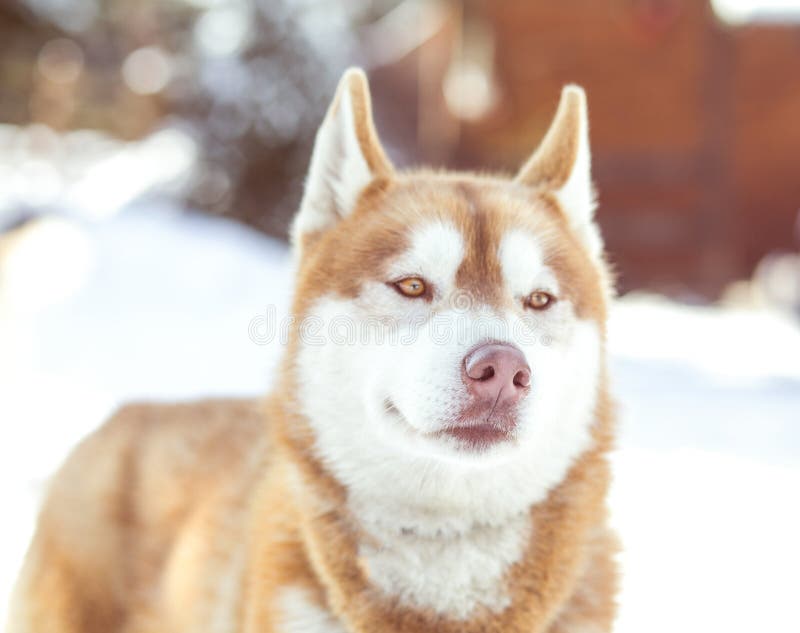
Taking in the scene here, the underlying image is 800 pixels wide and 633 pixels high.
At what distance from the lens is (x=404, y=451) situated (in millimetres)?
2049

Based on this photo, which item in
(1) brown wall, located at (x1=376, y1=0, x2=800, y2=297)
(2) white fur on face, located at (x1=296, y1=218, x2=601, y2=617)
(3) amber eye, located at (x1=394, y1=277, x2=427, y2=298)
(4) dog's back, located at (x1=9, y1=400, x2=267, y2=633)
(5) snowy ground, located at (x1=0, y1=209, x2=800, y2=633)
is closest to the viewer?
(2) white fur on face, located at (x1=296, y1=218, x2=601, y2=617)

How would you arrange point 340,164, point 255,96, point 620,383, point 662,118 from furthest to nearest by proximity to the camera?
1. point 255,96
2. point 662,118
3. point 620,383
4. point 340,164

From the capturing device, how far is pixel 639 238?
8.97 meters

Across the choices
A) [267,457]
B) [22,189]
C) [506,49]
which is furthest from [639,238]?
[22,189]

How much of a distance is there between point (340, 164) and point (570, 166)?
0.67 m

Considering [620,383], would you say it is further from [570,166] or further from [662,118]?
[662,118]

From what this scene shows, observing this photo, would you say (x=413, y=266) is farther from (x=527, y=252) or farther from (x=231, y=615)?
(x=231, y=615)

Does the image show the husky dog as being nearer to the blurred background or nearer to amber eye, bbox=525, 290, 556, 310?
amber eye, bbox=525, 290, 556, 310

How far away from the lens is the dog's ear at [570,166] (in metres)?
2.44

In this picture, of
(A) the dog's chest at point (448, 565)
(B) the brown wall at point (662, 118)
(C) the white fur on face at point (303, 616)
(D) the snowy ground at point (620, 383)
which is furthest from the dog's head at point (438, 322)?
(B) the brown wall at point (662, 118)

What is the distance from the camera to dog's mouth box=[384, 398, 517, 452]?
6.30 feet

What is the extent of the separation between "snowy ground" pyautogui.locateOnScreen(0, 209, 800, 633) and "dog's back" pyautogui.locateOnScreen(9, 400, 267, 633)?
1.29ft

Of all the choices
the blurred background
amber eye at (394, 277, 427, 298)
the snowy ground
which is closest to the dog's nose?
amber eye at (394, 277, 427, 298)

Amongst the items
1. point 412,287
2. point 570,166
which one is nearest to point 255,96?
point 570,166
